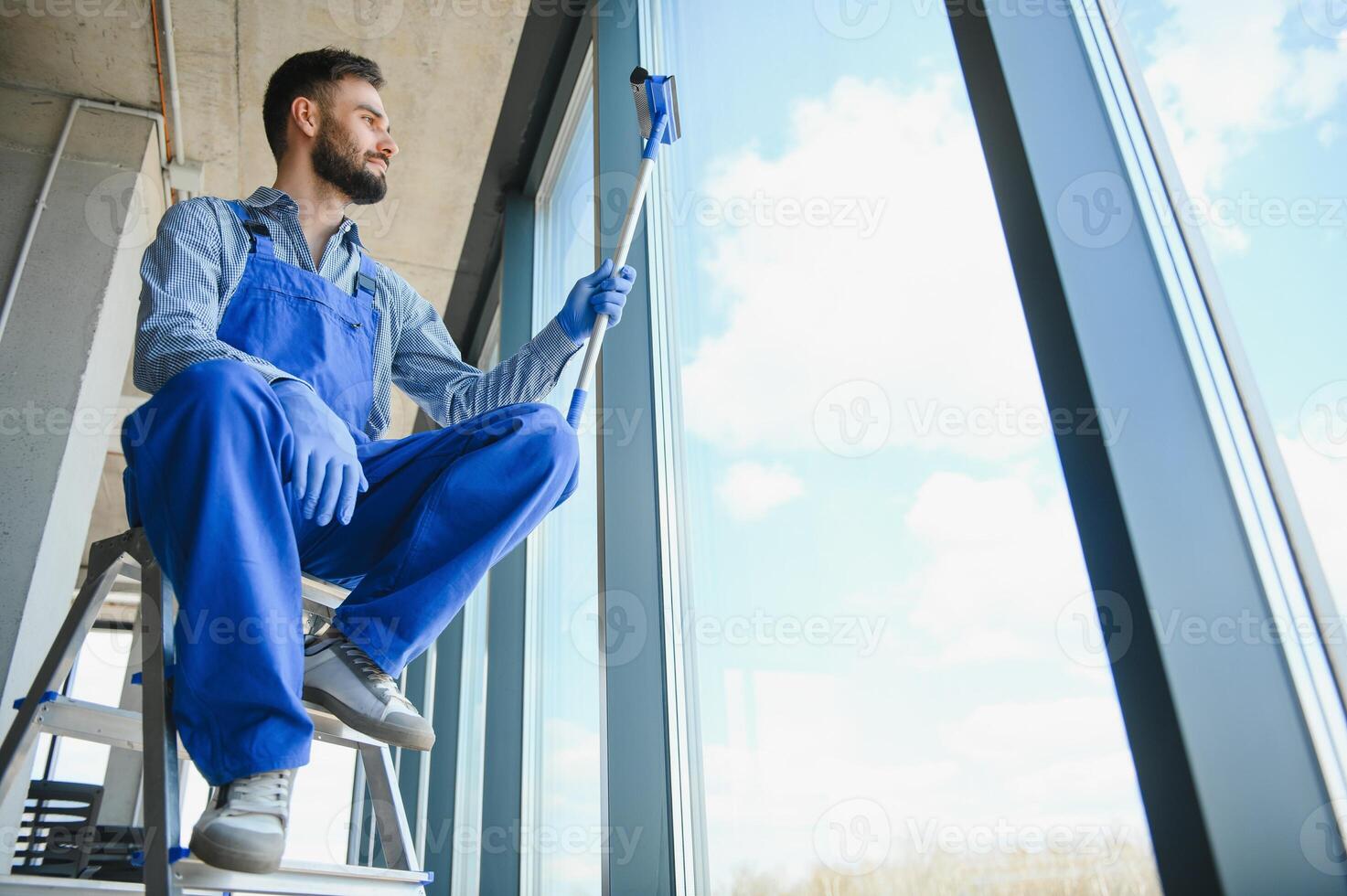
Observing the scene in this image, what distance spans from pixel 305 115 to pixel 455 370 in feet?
1.87

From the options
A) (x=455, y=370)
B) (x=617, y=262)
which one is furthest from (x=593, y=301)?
(x=455, y=370)

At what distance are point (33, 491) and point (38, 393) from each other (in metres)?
0.30

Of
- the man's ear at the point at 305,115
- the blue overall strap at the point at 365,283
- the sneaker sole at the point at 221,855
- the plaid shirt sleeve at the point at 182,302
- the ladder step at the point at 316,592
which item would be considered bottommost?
the sneaker sole at the point at 221,855

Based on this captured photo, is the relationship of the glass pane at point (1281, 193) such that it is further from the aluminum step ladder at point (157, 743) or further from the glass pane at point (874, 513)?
the aluminum step ladder at point (157, 743)

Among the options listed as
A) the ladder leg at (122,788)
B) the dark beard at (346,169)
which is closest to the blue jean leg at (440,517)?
the dark beard at (346,169)

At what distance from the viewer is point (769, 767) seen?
4.50 feet

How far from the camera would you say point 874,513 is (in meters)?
1.25

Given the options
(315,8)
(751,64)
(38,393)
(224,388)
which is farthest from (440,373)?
(315,8)

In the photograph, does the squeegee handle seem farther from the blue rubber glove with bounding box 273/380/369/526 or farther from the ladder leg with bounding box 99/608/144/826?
the ladder leg with bounding box 99/608/144/826

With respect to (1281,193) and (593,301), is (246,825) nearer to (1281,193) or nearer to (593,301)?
(593,301)

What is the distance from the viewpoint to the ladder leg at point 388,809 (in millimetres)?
1341

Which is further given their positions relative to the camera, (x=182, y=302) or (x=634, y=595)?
(x=634, y=595)

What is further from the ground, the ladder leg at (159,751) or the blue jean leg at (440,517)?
the blue jean leg at (440,517)

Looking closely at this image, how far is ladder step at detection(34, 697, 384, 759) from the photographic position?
4.01ft
